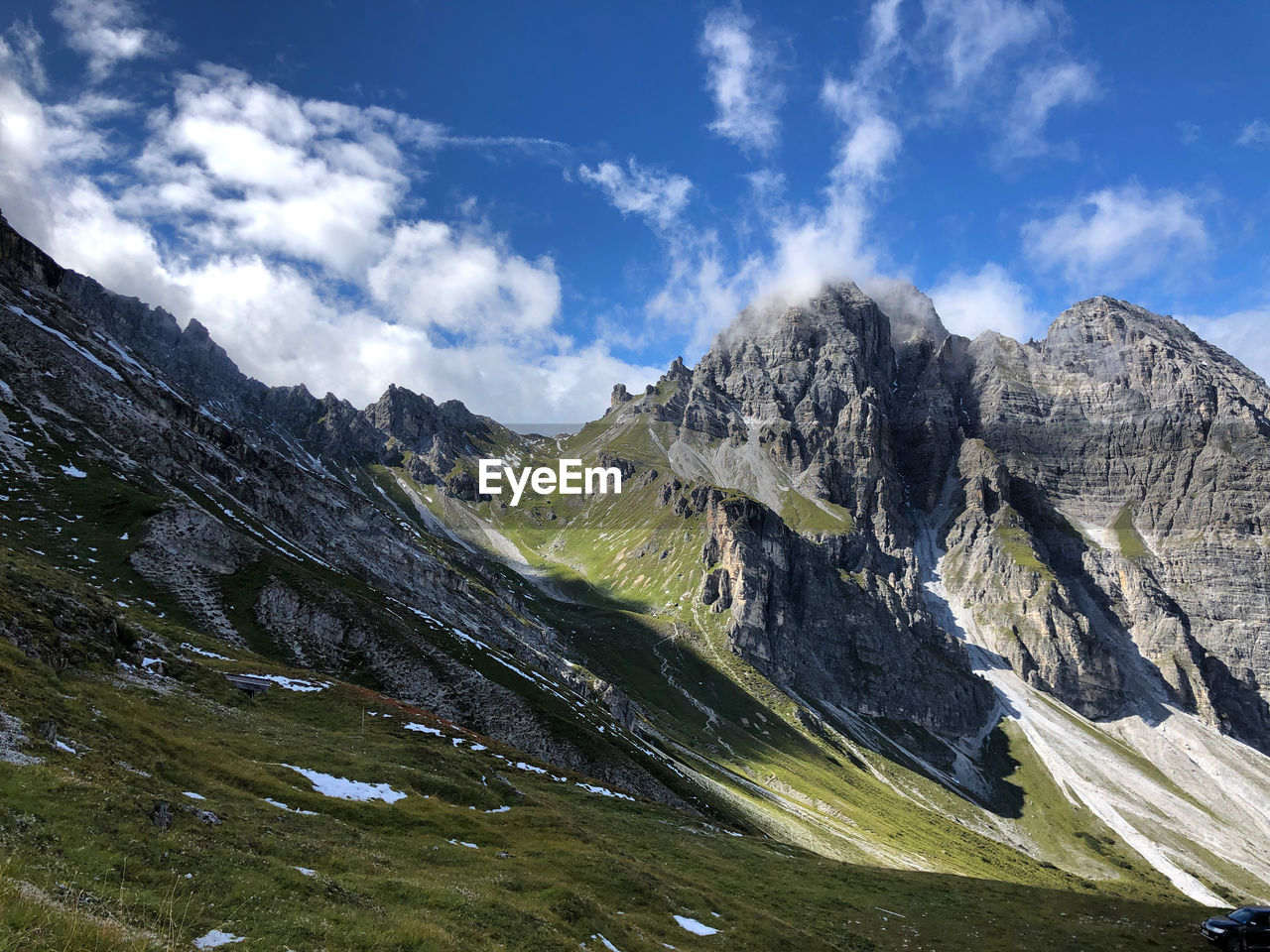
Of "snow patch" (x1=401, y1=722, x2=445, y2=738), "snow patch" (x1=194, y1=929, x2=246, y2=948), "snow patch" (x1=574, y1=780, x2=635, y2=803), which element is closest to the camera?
"snow patch" (x1=194, y1=929, x2=246, y2=948)

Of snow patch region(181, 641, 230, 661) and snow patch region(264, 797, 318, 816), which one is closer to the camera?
snow patch region(264, 797, 318, 816)

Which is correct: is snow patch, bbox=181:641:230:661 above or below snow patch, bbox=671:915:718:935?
above

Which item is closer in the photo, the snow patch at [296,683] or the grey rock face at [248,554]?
the snow patch at [296,683]

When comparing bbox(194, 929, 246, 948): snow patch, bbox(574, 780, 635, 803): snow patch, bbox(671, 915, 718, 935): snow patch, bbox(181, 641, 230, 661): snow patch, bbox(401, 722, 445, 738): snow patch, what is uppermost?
bbox(194, 929, 246, 948): snow patch

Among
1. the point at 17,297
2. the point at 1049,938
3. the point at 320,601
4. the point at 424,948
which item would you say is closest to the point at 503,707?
the point at 320,601

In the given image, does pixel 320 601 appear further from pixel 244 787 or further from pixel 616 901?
pixel 616 901

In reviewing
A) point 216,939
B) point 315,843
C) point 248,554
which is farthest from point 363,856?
point 248,554

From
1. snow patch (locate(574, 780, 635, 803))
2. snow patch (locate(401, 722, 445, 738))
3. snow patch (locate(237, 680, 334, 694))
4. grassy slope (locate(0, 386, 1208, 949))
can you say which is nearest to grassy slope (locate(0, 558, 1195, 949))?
grassy slope (locate(0, 386, 1208, 949))

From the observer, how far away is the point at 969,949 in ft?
132

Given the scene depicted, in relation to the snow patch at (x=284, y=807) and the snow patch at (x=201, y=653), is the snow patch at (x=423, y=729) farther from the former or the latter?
the snow patch at (x=284, y=807)

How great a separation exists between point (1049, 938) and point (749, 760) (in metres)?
142

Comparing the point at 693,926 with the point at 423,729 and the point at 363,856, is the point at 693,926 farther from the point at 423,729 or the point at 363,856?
the point at 423,729

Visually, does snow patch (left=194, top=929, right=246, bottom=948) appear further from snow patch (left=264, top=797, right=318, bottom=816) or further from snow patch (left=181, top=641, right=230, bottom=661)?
snow patch (left=181, top=641, right=230, bottom=661)

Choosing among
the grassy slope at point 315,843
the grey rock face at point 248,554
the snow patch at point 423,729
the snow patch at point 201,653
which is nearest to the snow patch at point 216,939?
the grassy slope at point 315,843
